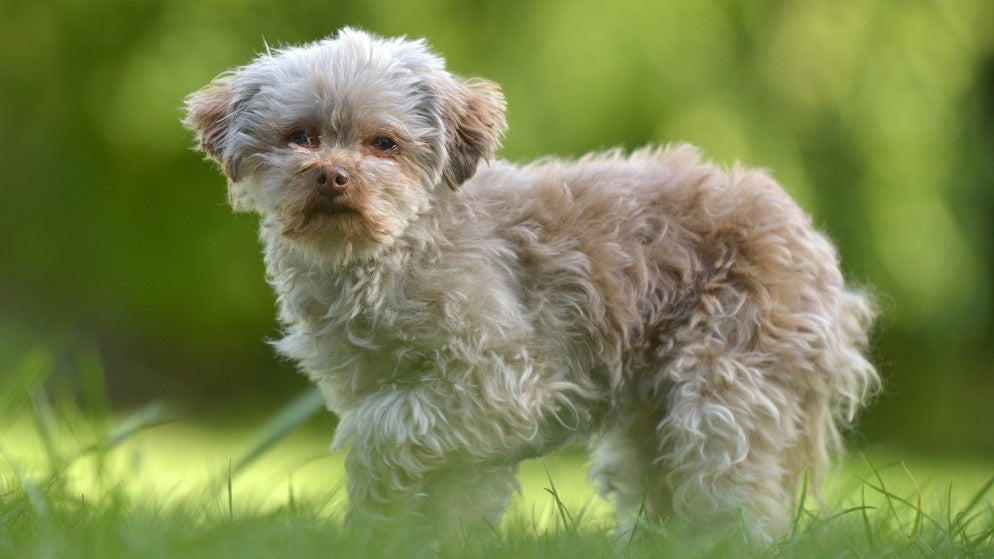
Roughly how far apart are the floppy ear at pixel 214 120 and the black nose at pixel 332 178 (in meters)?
0.51

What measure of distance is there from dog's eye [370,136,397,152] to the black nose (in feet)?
0.85

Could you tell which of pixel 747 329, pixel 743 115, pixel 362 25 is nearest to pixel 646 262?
pixel 747 329

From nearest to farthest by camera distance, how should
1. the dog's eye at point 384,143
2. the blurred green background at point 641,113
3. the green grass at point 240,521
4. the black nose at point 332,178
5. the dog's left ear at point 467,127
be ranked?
the green grass at point 240,521
the black nose at point 332,178
the dog's eye at point 384,143
the dog's left ear at point 467,127
the blurred green background at point 641,113

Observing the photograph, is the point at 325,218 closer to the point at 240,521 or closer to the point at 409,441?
the point at 409,441

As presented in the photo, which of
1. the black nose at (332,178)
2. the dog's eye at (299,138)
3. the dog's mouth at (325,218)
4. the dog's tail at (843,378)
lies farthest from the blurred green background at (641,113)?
the black nose at (332,178)

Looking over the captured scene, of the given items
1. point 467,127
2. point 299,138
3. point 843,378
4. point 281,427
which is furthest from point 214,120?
point 843,378

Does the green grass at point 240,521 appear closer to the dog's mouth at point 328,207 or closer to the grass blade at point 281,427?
the grass blade at point 281,427

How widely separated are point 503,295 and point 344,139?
820mm

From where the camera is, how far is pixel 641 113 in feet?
31.0

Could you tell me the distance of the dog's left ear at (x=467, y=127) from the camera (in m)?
4.74

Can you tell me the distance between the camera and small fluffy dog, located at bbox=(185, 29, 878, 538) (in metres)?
4.57

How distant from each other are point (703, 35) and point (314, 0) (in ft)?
9.87

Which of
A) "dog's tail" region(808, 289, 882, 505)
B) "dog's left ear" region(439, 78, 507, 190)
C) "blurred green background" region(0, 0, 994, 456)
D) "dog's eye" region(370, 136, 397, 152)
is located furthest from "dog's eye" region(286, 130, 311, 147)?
"blurred green background" region(0, 0, 994, 456)

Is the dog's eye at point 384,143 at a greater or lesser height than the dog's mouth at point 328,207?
greater
